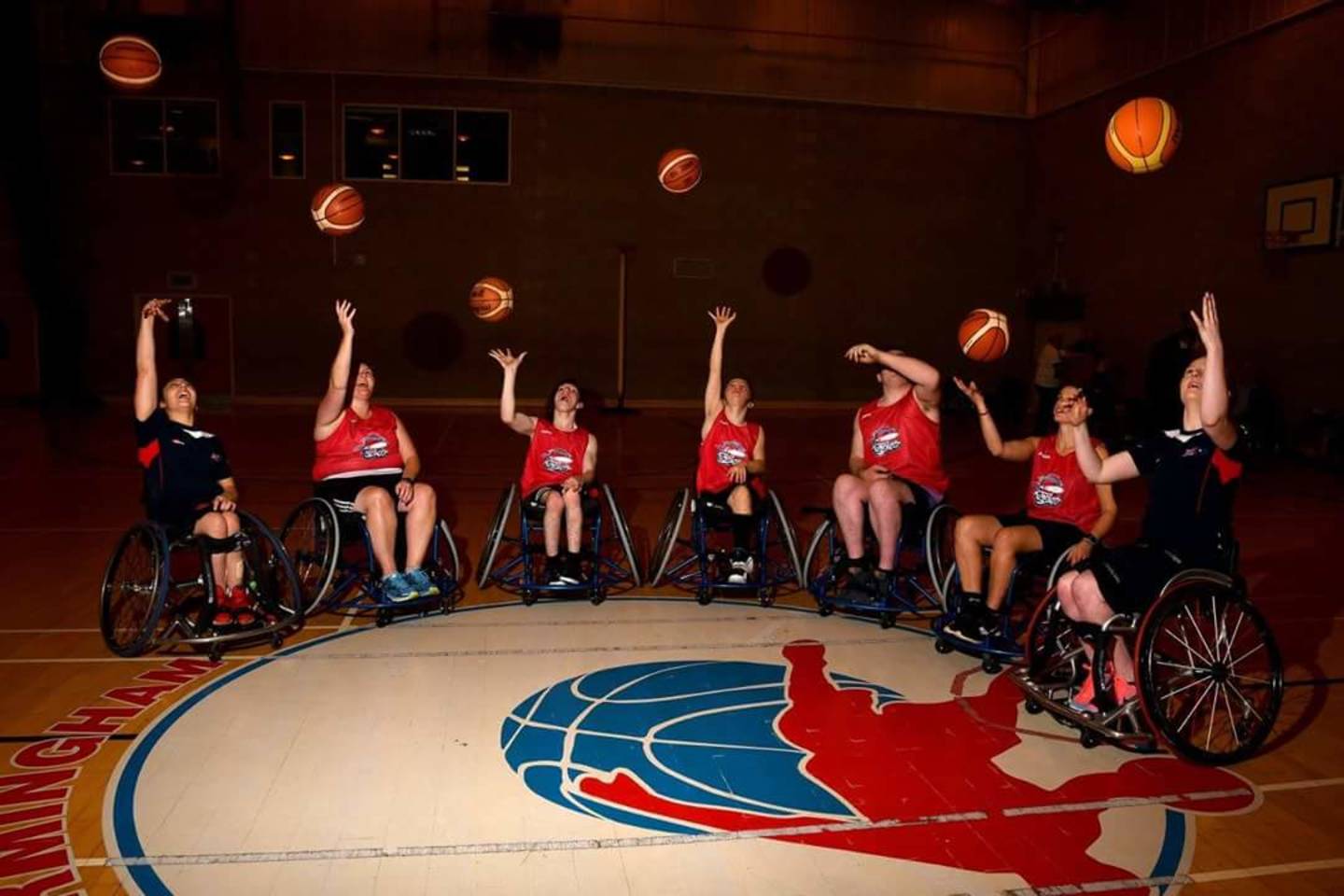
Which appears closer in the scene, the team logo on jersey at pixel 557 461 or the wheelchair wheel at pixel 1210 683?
the wheelchair wheel at pixel 1210 683

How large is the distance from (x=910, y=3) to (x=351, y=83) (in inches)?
308

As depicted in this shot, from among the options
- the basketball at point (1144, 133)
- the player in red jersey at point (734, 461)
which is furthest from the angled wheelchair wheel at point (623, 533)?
the basketball at point (1144, 133)

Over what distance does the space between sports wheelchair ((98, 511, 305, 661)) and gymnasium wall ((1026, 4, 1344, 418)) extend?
10208 millimetres

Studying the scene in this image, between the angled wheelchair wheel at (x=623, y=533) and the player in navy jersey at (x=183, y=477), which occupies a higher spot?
the player in navy jersey at (x=183, y=477)

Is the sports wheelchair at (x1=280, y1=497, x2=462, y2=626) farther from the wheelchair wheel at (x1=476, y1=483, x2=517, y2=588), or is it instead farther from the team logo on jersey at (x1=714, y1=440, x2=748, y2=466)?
the team logo on jersey at (x1=714, y1=440, x2=748, y2=466)

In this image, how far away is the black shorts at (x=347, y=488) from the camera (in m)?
4.36

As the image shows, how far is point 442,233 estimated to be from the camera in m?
14.1

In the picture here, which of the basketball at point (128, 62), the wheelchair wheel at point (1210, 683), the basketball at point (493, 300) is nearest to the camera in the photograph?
the wheelchair wheel at point (1210, 683)

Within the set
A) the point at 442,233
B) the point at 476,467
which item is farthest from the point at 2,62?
the point at 476,467

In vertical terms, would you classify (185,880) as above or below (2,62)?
below

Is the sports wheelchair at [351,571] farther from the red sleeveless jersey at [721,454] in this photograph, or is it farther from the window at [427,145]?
the window at [427,145]

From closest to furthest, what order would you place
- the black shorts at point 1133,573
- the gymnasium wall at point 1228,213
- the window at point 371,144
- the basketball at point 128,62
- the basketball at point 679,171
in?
the black shorts at point 1133,573
the basketball at point 679,171
the basketball at point 128,62
the gymnasium wall at point 1228,213
the window at point 371,144

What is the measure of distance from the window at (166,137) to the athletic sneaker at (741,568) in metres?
11.6

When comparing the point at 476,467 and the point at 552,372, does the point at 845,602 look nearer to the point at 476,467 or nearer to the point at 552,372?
the point at 476,467
